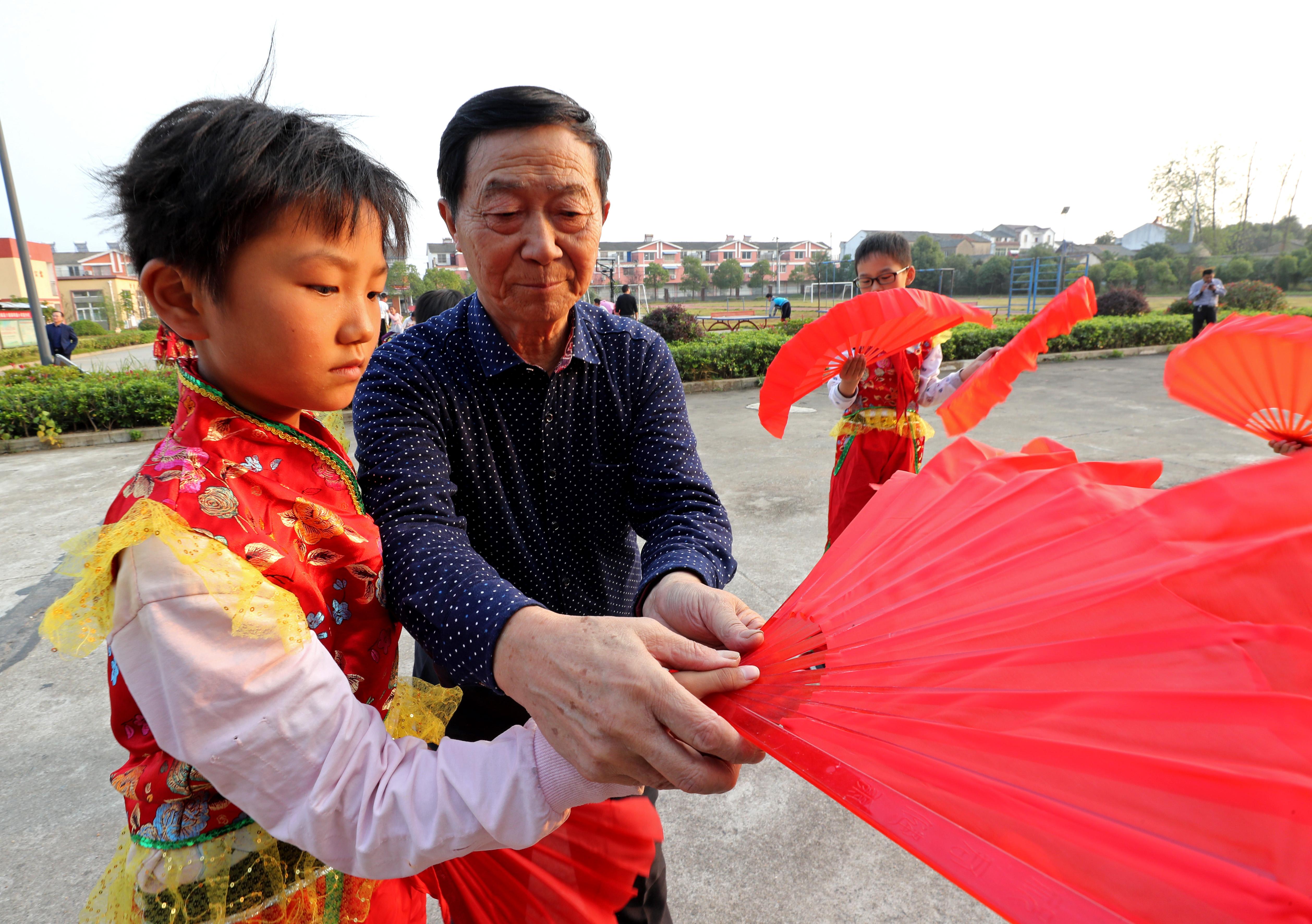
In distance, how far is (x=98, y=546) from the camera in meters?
0.68

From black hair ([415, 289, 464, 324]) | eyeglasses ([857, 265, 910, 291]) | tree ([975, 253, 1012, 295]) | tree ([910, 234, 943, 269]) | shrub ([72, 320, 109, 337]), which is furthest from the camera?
tree ([910, 234, 943, 269])

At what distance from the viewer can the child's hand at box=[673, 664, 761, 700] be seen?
776 mm

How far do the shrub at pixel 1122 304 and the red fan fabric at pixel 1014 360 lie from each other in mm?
15933

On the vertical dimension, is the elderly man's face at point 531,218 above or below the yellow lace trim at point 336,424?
above

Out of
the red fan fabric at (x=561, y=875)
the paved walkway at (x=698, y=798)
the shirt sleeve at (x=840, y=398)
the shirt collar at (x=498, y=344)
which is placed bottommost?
the paved walkway at (x=698, y=798)

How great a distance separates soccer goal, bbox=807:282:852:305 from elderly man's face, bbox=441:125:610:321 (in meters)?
22.2

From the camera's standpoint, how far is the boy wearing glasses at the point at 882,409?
328 centimetres

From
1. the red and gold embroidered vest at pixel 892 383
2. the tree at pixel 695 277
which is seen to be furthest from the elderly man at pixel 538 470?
the tree at pixel 695 277

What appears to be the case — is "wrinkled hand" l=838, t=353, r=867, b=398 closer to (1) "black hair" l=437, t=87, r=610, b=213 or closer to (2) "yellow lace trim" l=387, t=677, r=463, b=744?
(1) "black hair" l=437, t=87, r=610, b=213

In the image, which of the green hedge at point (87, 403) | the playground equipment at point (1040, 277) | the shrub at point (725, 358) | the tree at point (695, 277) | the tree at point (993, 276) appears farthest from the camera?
the tree at point (695, 277)

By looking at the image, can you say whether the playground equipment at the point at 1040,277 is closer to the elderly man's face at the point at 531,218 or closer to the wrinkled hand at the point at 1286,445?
the wrinkled hand at the point at 1286,445

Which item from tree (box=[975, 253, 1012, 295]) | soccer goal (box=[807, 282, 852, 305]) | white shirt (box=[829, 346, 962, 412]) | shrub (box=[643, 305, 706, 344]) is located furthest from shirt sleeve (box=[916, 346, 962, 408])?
tree (box=[975, 253, 1012, 295])

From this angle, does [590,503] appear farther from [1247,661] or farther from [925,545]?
[1247,661]

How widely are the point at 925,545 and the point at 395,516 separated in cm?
79
